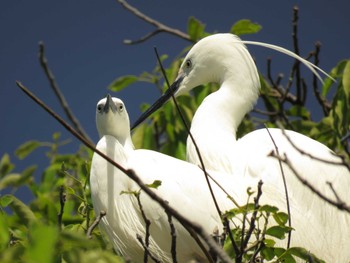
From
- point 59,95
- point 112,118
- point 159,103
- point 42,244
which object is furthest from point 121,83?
point 42,244

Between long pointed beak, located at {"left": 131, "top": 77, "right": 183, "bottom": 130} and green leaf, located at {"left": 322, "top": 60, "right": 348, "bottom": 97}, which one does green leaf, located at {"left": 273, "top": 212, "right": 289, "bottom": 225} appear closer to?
green leaf, located at {"left": 322, "top": 60, "right": 348, "bottom": 97}

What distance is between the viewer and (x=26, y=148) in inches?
146

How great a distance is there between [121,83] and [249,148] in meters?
0.91

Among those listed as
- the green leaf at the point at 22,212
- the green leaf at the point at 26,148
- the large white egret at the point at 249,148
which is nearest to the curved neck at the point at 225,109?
the large white egret at the point at 249,148

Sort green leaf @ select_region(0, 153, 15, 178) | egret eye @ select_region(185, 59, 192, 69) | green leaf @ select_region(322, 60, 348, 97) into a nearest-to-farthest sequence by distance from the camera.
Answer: green leaf @ select_region(0, 153, 15, 178), green leaf @ select_region(322, 60, 348, 97), egret eye @ select_region(185, 59, 192, 69)

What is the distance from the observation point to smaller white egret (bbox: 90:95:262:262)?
2768mm

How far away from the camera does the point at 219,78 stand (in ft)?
12.6

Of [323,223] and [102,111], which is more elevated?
[102,111]

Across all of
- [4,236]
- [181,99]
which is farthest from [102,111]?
[4,236]

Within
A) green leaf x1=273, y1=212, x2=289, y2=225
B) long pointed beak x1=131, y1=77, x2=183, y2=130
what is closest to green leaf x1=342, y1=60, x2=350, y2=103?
long pointed beak x1=131, y1=77, x2=183, y2=130

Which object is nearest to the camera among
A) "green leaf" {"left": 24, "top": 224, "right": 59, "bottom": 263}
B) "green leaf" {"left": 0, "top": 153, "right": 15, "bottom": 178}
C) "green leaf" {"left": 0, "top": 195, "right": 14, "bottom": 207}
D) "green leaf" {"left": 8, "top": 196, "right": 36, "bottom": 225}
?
"green leaf" {"left": 24, "top": 224, "right": 59, "bottom": 263}

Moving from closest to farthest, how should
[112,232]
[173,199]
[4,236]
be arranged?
[4,236] < [173,199] < [112,232]

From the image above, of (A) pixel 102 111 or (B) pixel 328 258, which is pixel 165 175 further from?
(B) pixel 328 258

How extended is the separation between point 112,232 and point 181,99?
1181 millimetres
